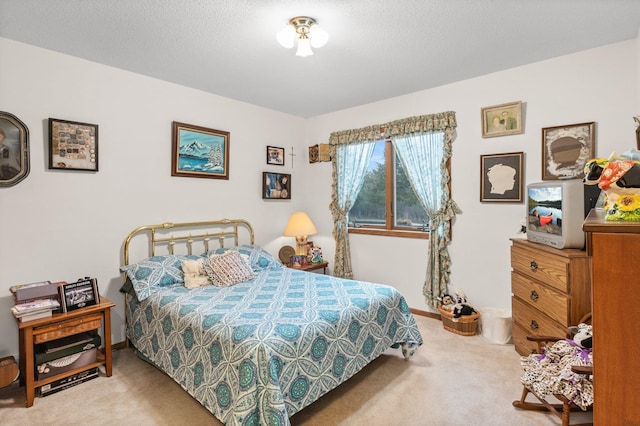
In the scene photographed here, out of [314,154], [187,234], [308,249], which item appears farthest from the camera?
[314,154]

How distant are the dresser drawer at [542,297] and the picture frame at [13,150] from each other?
4281 millimetres

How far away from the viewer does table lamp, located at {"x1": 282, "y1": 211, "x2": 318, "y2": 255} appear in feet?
14.1

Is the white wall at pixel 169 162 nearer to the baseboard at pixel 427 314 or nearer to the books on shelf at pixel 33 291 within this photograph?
the baseboard at pixel 427 314

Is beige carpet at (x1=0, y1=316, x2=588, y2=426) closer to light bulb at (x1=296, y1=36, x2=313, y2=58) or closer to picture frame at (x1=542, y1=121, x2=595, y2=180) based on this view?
picture frame at (x1=542, y1=121, x2=595, y2=180)

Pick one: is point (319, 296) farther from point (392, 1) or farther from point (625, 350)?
point (392, 1)

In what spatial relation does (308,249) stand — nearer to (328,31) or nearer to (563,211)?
(328,31)

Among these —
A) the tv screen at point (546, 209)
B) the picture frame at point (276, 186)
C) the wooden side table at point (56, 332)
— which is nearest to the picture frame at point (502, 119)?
the tv screen at point (546, 209)

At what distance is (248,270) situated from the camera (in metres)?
3.29

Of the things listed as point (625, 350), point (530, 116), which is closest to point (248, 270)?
point (625, 350)

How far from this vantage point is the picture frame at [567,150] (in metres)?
2.82

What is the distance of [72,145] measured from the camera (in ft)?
9.19

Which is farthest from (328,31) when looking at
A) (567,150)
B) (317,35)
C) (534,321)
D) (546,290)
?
(534,321)

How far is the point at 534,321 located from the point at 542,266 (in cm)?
48

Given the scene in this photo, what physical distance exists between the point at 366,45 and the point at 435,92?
143cm
